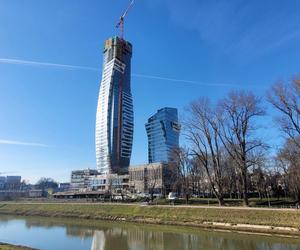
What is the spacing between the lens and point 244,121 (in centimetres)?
4722

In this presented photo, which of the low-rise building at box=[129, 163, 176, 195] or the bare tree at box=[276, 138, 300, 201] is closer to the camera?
the bare tree at box=[276, 138, 300, 201]

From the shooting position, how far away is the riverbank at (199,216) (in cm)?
3459

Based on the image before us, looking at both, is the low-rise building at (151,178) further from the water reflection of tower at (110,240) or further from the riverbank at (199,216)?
the water reflection of tower at (110,240)

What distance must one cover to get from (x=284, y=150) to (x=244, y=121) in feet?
52.4

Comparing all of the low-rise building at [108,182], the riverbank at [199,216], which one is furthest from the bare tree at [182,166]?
the low-rise building at [108,182]

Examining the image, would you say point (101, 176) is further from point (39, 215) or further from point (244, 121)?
point (244, 121)

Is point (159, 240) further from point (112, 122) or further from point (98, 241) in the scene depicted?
point (112, 122)

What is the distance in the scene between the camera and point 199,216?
145 feet

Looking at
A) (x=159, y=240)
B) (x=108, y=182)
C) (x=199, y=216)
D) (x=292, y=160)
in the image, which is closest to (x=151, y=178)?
(x=108, y=182)

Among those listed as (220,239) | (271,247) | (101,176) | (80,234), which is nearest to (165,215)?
(80,234)

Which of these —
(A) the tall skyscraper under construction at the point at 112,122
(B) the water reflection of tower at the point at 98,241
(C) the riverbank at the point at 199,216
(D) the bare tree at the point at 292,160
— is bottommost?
(B) the water reflection of tower at the point at 98,241

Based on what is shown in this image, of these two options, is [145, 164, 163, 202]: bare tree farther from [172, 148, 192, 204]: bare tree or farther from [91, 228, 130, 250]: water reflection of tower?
[91, 228, 130, 250]: water reflection of tower

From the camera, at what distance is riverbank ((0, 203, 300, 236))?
34.6 m

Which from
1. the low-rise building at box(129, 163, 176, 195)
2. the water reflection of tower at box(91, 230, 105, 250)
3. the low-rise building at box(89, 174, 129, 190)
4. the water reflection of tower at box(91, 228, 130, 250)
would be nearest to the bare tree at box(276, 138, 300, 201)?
the water reflection of tower at box(91, 228, 130, 250)
